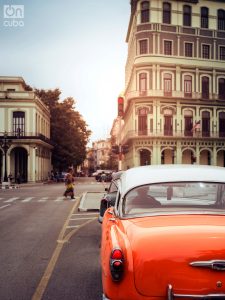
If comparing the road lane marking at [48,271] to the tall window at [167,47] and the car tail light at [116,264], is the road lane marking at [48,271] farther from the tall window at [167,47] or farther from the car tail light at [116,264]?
the tall window at [167,47]

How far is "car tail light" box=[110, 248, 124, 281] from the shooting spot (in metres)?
3.64

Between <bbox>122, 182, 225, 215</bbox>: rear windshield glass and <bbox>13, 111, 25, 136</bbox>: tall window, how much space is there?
1936 inches

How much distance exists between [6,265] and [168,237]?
4.58m

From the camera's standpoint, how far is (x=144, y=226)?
3920mm

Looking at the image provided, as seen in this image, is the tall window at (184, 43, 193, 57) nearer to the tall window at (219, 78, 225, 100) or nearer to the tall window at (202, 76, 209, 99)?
the tall window at (202, 76, 209, 99)

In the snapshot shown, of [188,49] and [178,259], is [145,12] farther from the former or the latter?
[178,259]

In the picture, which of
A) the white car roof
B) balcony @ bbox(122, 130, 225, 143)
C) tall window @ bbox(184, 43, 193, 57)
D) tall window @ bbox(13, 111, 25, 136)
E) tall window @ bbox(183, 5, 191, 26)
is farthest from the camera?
tall window @ bbox(183, 5, 191, 26)

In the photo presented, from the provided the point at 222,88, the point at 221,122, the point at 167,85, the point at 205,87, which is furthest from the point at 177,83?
the point at 221,122

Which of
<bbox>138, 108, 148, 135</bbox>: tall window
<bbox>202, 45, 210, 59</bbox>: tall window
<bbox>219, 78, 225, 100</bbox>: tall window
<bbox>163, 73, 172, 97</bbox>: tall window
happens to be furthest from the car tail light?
<bbox>202, 45, 210, 59</bbox>: tall window

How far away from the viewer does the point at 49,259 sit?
770cm

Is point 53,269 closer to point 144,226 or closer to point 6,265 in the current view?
point 6,265

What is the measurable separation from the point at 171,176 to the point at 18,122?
4986cm

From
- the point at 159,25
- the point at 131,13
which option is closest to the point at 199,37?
the point at 159,25

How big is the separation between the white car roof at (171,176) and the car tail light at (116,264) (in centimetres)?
116
